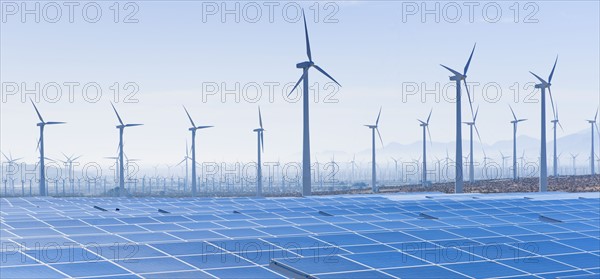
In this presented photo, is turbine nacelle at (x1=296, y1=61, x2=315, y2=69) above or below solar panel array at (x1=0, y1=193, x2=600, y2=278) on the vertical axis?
above

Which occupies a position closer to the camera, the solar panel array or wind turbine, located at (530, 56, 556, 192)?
the solar panel array

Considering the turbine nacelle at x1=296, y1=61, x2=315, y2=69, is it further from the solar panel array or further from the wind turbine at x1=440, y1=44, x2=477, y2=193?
the solar panel array

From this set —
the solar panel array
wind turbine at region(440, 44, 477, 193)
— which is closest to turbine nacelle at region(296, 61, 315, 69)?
wind turbine at region(440, 44, 477, 193)

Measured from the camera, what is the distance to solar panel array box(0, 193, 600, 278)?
2312 centimetres

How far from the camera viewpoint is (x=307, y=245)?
27812 millimetres

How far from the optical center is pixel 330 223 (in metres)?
35.2

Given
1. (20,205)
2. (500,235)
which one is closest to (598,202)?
(500,235)

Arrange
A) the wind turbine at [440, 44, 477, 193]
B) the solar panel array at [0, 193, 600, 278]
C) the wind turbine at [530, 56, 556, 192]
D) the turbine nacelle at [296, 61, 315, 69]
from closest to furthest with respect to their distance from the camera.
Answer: the solar panel array at [0, 193, 600, 278], the turbine nacelle at [296, 61, 315, 69], the wind turbine at [440, 44, 477, 193], the wind turbine at [530, 56, 556, 192]

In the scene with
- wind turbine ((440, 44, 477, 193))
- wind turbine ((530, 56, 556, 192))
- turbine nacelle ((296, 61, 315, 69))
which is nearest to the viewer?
turbine nacelle ((296, 61, 315, 69))

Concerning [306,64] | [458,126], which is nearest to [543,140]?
[458,126]

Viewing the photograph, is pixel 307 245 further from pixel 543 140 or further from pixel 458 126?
pixel 543 140

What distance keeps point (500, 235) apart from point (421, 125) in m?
94.3

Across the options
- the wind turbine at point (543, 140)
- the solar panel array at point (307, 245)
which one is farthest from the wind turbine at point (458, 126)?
the solar panel array at point (307, 245)

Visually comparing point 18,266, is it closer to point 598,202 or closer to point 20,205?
point 20,205
